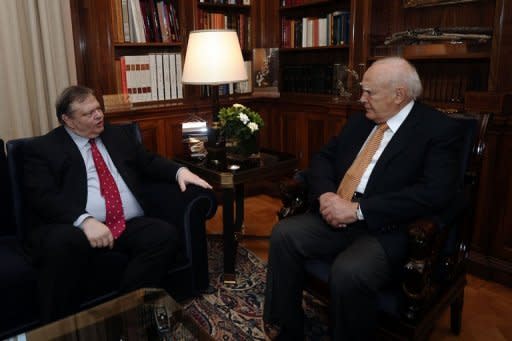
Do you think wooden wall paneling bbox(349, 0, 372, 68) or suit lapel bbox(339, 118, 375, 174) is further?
wooden wall paneling bbox(349, 0, 372, 68)

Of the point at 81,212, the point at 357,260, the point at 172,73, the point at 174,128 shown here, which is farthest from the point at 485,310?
the point at 172,73

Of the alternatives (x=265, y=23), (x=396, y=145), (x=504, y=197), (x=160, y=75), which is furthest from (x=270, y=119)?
(x=396, y=145)

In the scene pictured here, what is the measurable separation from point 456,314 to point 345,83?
1796mm

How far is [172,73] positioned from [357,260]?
2.17 m

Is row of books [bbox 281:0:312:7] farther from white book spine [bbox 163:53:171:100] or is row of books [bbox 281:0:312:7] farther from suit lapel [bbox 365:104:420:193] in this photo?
suit lapel [bbox 365:104:420:193]

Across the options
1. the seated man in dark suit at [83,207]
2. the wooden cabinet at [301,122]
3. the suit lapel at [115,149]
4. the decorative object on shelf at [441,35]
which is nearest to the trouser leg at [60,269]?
the seated man in dark suit at [83,207]

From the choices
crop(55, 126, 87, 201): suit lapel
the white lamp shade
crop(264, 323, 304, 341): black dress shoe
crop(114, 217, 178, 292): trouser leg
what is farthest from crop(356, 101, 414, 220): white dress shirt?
crop(55, 126, 87, 201): suit lapel

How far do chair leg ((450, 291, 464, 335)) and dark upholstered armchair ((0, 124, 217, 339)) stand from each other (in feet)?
3.75

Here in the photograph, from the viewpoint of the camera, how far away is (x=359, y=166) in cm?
182

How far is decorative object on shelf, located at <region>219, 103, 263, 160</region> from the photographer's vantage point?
92.7 inches

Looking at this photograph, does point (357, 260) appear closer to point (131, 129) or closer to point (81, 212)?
point (81, 212)

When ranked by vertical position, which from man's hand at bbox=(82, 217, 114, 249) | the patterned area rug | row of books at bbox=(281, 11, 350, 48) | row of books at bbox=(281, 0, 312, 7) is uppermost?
row of books at bbox=(281, 0, 312, 7)

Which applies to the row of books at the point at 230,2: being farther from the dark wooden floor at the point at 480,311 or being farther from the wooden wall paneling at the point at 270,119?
the dark wooden floor at the point at 480,311

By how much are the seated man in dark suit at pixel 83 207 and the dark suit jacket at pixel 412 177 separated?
829 mm
